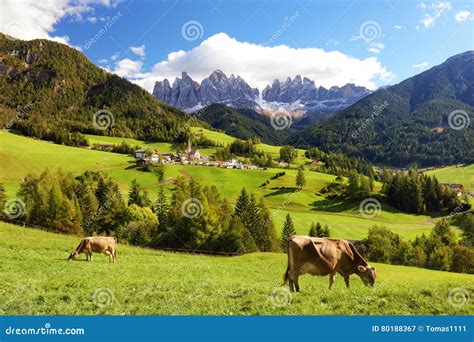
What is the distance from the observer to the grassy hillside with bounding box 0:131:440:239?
12731 cm

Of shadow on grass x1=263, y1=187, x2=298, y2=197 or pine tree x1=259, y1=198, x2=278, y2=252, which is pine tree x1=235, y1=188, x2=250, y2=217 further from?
shadow on grass x1=263, y1=187, x2=298, y2=197

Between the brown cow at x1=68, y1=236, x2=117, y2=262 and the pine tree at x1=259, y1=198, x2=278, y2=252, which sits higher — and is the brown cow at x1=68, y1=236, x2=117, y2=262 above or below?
above

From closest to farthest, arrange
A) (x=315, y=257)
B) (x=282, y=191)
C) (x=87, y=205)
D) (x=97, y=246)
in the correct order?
(x=315, y=257) → (x=97, y=246) → (x=87, y=205) → (x=282, y=191)

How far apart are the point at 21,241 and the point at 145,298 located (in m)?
29.0

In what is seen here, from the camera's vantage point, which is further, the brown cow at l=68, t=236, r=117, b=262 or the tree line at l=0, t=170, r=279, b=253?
the tree line at l=0, t=170, r=279, b=253

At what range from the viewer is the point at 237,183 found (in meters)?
174

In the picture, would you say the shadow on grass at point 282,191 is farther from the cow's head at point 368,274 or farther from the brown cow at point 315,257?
the brown cow at point 315,257

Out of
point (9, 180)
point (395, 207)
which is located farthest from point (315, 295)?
point (395, 207)

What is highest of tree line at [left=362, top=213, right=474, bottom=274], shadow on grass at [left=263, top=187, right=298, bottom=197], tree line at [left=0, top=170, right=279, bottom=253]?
shadow on grass at [left=263, top=187, right=298, bottom=197]

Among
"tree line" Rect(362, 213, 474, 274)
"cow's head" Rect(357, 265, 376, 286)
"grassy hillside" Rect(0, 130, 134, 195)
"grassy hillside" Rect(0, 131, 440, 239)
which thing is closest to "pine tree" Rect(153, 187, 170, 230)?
"grassy hillside" Rect(0, 131, 440, 239)

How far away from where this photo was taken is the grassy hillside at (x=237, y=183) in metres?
127

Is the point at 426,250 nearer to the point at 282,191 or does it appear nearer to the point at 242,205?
the point at 242,205

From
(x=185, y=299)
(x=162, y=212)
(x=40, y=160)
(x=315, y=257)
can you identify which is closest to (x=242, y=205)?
(x=162, y=212)

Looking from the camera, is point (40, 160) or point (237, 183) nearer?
point (40, 160)
